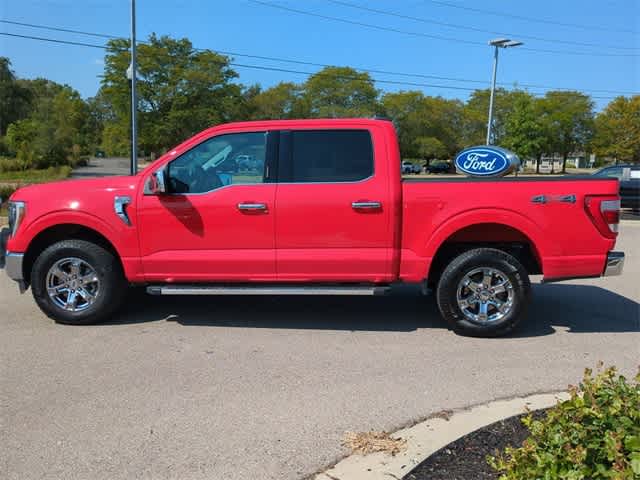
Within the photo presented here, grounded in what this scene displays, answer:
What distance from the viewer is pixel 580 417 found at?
2443 millimetres

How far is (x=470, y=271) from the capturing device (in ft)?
17.4

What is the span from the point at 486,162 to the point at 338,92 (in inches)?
2014

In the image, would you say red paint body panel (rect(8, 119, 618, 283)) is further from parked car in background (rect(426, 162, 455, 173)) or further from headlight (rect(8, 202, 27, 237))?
parked car in background (rect(426, 162, 455, 173))

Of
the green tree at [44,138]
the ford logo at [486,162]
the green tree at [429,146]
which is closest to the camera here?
the ford logo at [486,162]

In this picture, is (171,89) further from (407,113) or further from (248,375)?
(248,375)

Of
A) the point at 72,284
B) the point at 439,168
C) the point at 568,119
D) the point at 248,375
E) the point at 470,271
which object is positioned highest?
the point at 568,119

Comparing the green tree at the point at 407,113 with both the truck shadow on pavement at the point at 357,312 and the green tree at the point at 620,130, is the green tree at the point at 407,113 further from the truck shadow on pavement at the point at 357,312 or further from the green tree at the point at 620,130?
the truck shadow on pavement at the point at 357,312

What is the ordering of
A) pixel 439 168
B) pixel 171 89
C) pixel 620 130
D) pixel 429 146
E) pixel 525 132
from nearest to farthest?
1. pixel 171 89
2. pixel 525 132
3. pixel 620 130
4. pixel 429 146
5. pixel 439 168

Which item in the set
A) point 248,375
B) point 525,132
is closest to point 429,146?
point 525,132

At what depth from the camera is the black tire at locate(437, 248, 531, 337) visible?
5250 mm

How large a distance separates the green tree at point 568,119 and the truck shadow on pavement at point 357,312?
57.6 meters

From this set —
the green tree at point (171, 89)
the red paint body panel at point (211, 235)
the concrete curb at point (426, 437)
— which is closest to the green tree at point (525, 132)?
the green tree at point (171, 89)

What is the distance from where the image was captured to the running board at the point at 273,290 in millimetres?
5301

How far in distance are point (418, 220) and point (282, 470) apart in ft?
9.41
